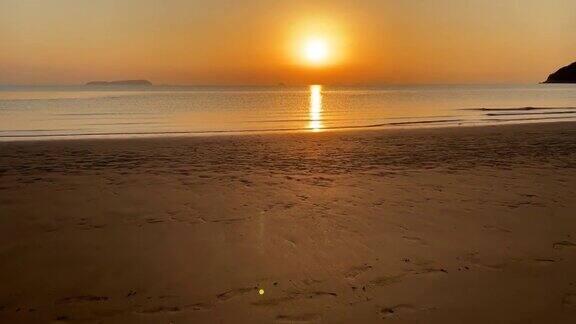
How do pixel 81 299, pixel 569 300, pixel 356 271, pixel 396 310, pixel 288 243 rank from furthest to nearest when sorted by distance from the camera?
pixel 288 243 < pixel 356 271 < pixel 81 299 < pixel 569 300 < pixel 396 310

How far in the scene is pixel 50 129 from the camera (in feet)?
81.8

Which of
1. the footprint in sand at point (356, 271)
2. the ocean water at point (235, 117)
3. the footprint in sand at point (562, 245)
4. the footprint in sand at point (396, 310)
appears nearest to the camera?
the footprint in sand at point (396, 310)

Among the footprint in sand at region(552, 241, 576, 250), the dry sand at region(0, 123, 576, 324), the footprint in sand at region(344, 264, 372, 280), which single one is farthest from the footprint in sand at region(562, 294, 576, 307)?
the footprint in sand at region(344, 264, 372, 280)

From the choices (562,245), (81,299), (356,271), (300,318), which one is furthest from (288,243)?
(562,245)

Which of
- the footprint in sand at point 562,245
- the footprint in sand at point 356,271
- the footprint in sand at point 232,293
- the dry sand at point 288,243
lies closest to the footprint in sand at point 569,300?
the dry sand at point 288,243

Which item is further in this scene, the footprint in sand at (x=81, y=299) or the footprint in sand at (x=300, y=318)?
the footprint in sand at (x=81, y=299)

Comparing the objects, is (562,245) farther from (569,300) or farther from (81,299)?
(81,299)

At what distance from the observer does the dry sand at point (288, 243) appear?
4250mm

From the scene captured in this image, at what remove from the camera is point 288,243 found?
19.5 ft

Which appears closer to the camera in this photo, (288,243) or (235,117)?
(288,243)

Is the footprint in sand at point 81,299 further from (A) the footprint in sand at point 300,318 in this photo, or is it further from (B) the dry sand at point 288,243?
(A) the footprint in sand at point 300,318

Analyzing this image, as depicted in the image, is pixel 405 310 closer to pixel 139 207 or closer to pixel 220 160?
pixel 139 207

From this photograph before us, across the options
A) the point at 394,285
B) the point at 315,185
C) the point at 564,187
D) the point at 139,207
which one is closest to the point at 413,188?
the point at 315,185

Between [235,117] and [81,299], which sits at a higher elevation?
[235,117]
